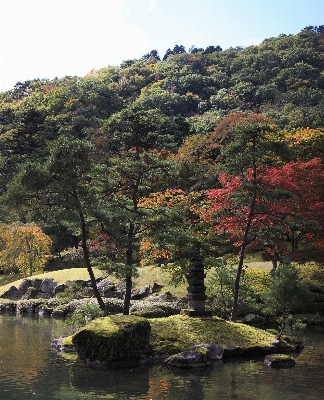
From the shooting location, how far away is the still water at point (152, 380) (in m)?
14.1

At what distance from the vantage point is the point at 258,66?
111312 millimetres

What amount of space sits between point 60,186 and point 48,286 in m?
24.8

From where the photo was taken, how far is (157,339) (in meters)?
20.2

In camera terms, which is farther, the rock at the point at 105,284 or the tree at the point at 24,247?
the tree at the point at 24,247

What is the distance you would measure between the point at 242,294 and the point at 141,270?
14.7 meters

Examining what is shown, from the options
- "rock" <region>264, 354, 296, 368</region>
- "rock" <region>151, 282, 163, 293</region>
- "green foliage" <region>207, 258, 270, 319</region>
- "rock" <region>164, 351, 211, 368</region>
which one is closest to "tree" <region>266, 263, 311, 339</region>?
"green foliage" <region>207, 258, 270, 319</region>

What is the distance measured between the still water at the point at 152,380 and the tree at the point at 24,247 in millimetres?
28415

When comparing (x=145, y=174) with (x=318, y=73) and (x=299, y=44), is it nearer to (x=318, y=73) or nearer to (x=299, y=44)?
(x=318, y=73)

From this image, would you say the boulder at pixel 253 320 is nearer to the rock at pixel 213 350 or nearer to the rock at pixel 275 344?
the rock at pixel 275 344

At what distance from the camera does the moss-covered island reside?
59.7ft

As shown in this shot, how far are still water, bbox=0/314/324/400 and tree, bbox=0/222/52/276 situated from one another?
28.4m

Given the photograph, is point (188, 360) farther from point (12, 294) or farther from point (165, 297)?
point (12, 294)

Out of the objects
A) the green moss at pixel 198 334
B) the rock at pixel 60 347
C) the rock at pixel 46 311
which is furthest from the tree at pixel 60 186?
the rock at pixel 46 311

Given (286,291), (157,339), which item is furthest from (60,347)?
(286,291)
